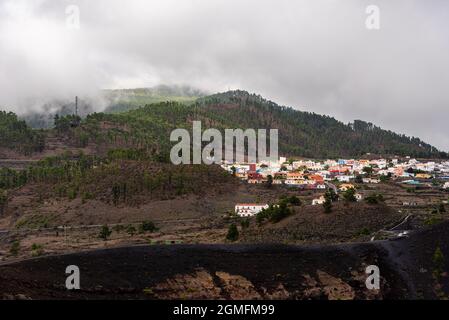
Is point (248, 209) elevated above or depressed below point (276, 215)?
below

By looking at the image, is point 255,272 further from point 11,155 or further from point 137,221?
point 11,155

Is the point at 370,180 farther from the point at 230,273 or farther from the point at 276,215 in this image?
the point at 230,273

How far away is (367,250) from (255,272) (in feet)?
23.6

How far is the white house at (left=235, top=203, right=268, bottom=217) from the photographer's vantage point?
231ft

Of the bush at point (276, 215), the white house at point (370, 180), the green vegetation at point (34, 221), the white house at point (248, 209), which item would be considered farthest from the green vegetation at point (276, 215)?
the white house at point (370, 180)

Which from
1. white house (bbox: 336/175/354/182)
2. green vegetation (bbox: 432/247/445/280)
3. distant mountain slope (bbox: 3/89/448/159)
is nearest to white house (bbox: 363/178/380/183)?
white house (bbox: 336/175/354/182)

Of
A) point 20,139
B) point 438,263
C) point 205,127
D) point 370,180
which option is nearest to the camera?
point 438,263

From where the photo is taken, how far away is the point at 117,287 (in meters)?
24.5

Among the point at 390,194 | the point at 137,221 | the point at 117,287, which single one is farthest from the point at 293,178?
the point at 117,287

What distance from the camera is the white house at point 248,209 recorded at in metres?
70.3

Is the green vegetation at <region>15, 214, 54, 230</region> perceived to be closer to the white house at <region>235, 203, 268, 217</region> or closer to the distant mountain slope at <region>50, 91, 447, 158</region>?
the white house at <region>235, 203, 268, 217</region>

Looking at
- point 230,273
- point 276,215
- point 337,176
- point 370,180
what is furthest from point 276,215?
point 337,176

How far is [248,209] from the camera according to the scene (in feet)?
233

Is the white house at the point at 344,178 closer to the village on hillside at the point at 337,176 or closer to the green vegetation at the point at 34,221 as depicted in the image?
the village on hillside at the point at 337,176
